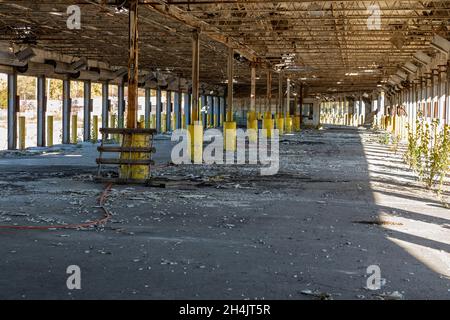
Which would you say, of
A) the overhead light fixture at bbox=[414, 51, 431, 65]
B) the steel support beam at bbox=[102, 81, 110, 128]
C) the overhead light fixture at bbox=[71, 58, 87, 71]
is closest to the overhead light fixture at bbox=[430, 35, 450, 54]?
the overhead light fixture at bbox=[414, 51, 431, 65]

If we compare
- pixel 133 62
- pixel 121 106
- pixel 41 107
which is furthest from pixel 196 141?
pixel 121 106

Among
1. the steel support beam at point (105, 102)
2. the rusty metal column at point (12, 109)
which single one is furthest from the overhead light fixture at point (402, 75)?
the rusty metal column at point (12, 109)

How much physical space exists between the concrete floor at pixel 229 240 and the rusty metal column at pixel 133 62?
2079mm

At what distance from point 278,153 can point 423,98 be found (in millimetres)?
13825

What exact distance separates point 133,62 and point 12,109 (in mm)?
12730

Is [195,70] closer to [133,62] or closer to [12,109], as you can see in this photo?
[133,62]

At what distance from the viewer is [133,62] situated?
59.6 feet

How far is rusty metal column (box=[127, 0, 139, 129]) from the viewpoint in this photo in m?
18.1

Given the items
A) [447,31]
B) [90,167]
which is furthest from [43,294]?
[447,31]

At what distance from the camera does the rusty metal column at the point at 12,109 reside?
2889 centimetres

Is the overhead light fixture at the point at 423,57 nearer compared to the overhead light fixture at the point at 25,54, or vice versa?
the overhead light fixture at the point at 25,54

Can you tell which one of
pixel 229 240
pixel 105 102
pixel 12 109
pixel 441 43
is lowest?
pixel 229 240

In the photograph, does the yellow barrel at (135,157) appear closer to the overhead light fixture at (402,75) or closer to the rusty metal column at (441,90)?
the rusty metal column at (441,90)

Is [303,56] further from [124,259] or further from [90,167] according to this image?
[124,259]
